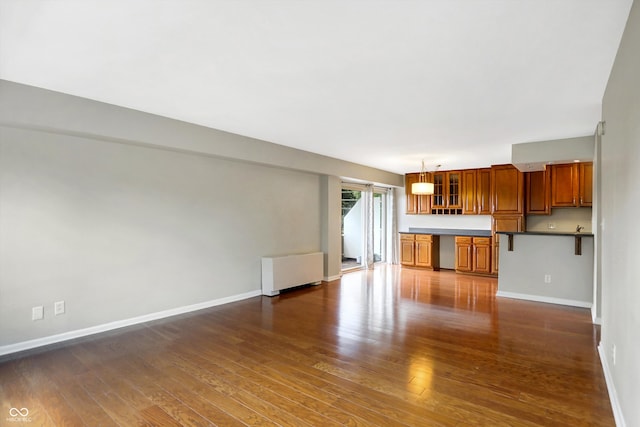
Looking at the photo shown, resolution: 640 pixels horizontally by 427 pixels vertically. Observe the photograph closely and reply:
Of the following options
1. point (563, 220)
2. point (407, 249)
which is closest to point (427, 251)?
point (407, 249)

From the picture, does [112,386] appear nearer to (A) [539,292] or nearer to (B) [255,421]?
(B) [255,421]

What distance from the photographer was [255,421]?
2213 mm

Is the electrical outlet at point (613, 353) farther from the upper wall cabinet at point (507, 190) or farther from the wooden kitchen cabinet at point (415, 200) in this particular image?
the wooden kitchen cabinet at point (415, 200)

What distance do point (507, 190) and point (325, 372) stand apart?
6091mm

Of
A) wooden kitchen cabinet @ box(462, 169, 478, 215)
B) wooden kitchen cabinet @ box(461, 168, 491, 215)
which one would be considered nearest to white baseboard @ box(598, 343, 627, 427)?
wooden kitchen cabinet @ box(461, 168, 491, 215)

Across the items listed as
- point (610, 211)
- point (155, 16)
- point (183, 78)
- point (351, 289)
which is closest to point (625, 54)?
point (610, 211)

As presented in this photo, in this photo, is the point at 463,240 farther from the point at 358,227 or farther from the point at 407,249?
the point at 358,227

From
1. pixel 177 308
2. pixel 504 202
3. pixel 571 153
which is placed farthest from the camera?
pixel 504 202

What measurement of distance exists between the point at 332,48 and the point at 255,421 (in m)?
2.52

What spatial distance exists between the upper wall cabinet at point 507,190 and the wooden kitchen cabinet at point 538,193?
0.57ft

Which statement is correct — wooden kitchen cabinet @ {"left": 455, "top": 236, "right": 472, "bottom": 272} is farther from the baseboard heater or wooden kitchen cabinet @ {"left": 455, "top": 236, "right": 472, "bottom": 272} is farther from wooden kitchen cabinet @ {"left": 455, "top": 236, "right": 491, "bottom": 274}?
the baseboard heater

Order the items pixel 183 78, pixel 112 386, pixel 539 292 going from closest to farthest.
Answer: pixel 112 386 < pixel 183 78 < pixel 539 292

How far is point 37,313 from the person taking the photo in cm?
337

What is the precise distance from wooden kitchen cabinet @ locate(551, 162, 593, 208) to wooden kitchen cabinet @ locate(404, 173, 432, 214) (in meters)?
2.70
